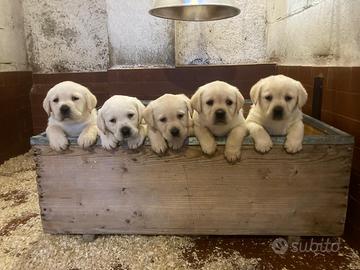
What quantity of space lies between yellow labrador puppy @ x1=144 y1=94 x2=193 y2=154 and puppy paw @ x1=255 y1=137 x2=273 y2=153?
421mm

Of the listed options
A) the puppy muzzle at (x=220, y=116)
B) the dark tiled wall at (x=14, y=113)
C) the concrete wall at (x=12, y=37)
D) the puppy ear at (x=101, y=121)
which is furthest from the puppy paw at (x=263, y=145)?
the concrete wall at (x=12, y=37)

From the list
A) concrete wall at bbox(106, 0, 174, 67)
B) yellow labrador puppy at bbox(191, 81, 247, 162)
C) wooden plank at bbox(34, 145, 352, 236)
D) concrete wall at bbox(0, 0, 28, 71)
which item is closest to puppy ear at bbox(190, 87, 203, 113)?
yellow labrador puppy at bbox(191, 81, 247, 162)

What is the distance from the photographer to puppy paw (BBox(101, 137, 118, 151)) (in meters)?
2.02

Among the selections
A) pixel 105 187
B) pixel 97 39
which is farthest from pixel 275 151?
pixel 97 39

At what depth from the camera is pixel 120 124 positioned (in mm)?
1959

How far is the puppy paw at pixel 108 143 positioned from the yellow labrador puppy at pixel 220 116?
500 millimetres

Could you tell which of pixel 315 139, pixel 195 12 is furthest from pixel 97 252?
pixel 195 12

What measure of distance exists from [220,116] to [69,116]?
965 mm

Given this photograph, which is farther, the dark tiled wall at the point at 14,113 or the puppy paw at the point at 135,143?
the dark tiled wall at the point at 14,113

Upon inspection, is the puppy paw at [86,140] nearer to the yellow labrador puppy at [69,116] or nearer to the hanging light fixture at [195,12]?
the yellow labrador puppy at [69,116]

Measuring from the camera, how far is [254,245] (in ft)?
7.18

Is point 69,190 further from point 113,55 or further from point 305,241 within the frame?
point 113,55

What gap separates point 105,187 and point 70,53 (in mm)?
2912

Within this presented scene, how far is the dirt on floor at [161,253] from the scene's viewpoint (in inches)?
78.5
